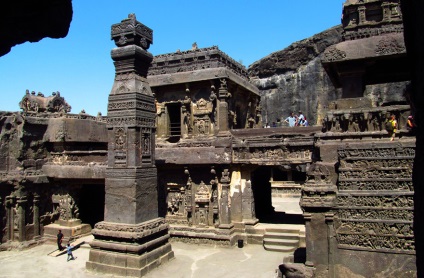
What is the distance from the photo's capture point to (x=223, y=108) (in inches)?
546

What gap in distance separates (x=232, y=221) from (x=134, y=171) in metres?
4.80

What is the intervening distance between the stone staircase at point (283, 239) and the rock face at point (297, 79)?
14641mm

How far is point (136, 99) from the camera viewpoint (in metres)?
9.95

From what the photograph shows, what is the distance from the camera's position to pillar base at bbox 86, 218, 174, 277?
922 centimetres

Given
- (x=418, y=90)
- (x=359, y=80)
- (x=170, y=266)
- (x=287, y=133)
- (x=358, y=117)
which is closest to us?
(x=418, y=90)

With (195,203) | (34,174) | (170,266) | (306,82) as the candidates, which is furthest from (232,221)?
(306,82)

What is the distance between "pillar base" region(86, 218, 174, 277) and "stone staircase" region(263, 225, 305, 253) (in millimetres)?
3888

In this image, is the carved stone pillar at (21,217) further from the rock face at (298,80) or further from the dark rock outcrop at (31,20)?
the rock face at (298,80)

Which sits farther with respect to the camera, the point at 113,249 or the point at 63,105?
the point at 63,105

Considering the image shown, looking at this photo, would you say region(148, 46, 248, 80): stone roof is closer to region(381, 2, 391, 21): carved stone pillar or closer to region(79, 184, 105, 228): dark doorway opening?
region(79, 184, 105, 228): dark doorway opening

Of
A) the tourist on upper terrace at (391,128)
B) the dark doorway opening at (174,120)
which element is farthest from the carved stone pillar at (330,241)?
the dark doorway opening at (174,120)

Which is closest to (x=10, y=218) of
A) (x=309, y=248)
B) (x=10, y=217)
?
(x=10, y=217)

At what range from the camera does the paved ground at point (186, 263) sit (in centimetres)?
959

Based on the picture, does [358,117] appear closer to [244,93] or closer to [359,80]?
[359,80]
